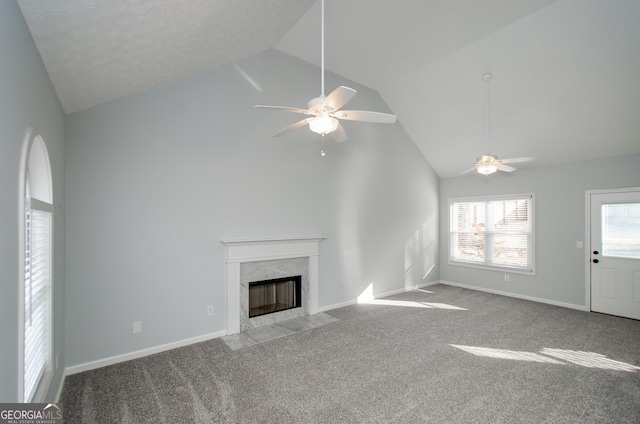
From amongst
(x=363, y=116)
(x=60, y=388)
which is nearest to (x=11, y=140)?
(x=363, y=116)

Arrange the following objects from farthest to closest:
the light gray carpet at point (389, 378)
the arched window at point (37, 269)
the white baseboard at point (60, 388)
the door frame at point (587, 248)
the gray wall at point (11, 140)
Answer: the door frame at point (587, 248), the white baseboard at point (60, 388), the light gray carpet at point (389, 378), the arched window at point (37, 269), the gray wall at point (11, 140)

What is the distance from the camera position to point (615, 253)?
4.82 metres

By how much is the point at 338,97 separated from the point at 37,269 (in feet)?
8.07

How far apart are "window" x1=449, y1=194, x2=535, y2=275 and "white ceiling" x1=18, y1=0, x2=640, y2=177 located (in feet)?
3.50

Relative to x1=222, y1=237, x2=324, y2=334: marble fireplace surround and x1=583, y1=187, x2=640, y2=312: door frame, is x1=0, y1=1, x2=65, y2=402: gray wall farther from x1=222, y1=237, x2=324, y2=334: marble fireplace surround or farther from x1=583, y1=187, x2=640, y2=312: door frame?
x1=583, y1=187, x2=640, y2=312: door frame

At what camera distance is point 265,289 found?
4.54 m

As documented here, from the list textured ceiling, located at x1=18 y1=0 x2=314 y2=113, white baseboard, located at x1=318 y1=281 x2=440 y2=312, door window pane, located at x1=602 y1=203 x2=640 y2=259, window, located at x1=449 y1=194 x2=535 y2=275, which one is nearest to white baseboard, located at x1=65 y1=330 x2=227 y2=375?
white baseboard, located at x1=318 y1=281 x2=440 y2=312

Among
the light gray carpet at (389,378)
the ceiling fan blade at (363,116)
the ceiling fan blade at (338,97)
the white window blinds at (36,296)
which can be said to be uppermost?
the ceiling fan blade at (338,97)

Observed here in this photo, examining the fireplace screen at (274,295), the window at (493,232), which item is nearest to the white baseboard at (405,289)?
the window at (493,232)

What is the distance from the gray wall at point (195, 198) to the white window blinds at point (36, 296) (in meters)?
0.84

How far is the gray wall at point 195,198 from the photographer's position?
3164 mm

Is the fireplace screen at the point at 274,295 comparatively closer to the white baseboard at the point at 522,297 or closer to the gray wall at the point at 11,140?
the gray wall at the point at 11,140

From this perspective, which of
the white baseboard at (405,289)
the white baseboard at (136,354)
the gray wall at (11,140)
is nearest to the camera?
the gray wall at (11,140)

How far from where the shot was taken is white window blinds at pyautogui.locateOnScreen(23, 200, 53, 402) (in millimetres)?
1831
